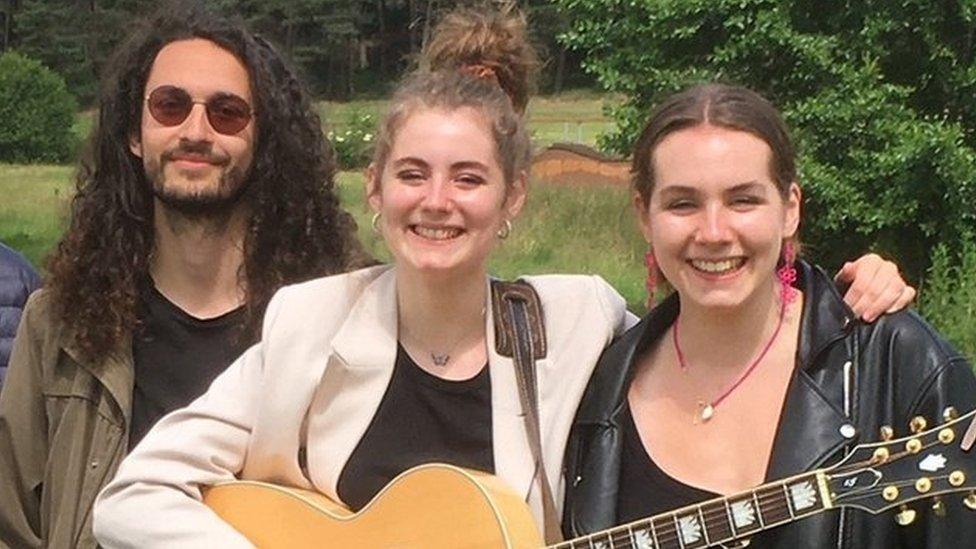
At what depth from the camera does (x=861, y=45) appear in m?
10.7

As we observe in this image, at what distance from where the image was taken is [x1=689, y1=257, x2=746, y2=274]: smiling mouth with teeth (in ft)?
9.05

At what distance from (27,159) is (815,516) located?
112ft

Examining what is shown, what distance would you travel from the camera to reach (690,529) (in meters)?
2.73

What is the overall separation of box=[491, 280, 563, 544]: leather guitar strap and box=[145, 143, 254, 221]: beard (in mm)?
801

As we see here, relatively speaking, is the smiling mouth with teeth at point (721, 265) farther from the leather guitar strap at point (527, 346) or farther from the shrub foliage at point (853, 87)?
the shrub foliage at point (853, 87)

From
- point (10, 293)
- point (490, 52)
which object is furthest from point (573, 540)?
point (10, 293)

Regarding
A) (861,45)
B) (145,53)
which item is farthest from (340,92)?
(145,53)

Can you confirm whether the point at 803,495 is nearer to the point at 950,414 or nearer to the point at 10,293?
the point at 950,414

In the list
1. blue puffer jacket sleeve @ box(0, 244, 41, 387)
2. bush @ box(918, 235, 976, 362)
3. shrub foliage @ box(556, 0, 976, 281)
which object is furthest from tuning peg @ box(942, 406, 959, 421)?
shrub foliage @ box(556, 0, 976, 281)

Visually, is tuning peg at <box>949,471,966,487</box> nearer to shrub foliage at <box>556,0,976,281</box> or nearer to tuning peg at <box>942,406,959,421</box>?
tuning peg at <box>942,406,959,421</box>

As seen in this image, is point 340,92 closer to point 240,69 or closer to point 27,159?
point 27,159

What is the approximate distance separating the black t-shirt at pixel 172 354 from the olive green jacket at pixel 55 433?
5 cm

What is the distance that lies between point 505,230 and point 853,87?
7751 mm

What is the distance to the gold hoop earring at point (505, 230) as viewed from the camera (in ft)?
10.5
